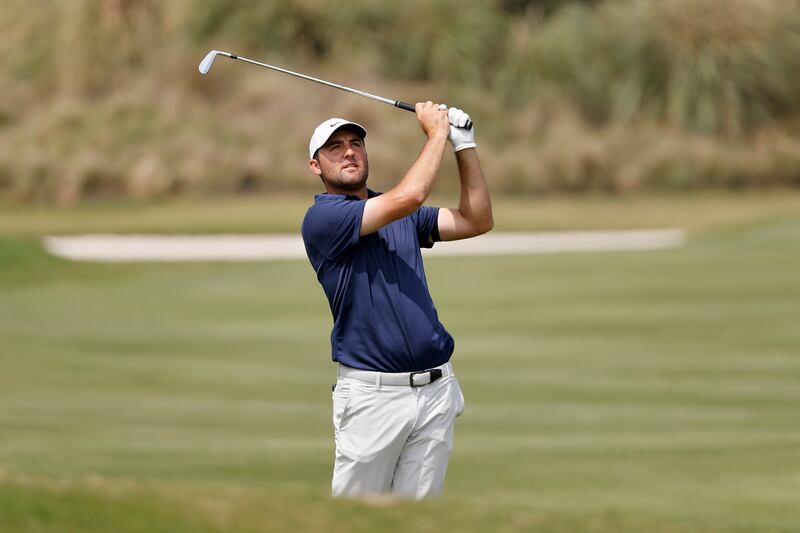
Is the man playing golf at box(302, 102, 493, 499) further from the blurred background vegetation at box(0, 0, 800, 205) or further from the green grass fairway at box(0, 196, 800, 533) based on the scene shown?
the blurred background vegetation at box(0, 0, 800, 205)

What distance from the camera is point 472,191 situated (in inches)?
213

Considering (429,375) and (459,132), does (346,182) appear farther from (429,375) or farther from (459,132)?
(429,375)

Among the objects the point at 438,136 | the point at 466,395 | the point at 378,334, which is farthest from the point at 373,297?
the point at 466,395

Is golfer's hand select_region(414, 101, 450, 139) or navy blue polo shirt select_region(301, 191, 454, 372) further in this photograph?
golfer's hand select_region(414, 101, 450, 139)

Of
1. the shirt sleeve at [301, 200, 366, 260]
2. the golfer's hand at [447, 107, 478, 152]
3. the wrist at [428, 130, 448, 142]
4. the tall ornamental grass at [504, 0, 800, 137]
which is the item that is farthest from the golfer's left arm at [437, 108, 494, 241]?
the tall ornamental grass at [504, 0, 800, 137]

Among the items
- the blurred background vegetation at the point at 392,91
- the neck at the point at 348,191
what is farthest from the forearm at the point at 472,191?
the blurred background vegetation at the point at 392,91

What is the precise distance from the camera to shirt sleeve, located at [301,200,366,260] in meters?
4.98

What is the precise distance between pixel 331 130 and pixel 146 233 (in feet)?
82.0

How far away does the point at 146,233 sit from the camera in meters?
29.6

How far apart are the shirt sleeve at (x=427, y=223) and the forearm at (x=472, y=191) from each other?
118mm

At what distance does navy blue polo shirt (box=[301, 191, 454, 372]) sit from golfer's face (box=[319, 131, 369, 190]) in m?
0.09

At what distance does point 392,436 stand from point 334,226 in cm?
77

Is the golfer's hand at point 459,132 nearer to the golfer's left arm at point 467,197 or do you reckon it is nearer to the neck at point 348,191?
the golfer's left arm at point 467,197

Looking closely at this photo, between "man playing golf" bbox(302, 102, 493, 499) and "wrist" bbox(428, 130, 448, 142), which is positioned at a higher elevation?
"wrist" bbox(428, 130, 448, 142)
